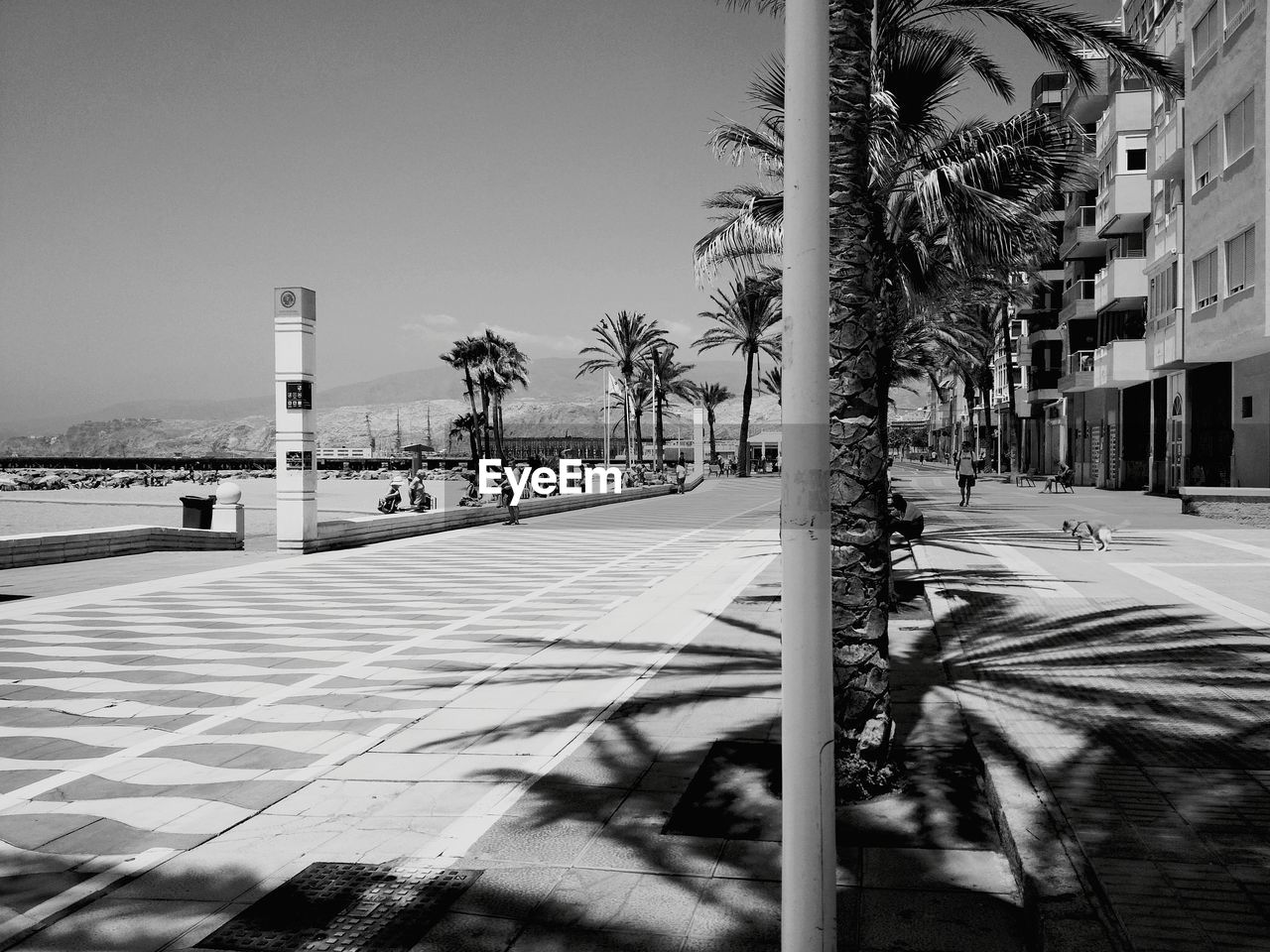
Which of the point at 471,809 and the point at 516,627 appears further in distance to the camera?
the point at 516,627

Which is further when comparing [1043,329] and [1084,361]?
[1043,329]

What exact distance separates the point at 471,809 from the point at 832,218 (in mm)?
3463

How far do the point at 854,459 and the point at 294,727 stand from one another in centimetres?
401

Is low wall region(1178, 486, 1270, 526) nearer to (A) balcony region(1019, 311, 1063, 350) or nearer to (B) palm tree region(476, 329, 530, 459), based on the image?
(A) balcony region(1019, 311, 1063, 350)

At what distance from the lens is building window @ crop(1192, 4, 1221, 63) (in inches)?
1010

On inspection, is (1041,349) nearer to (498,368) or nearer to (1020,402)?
(1020,402)

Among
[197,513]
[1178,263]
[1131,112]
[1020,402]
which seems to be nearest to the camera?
[197,513]

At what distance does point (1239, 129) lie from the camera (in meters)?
24.3

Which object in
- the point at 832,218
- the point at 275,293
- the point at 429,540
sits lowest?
the point at 429,540

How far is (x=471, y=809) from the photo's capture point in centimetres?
529

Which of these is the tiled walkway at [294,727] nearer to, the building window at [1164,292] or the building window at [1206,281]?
the building window at [1206,281]

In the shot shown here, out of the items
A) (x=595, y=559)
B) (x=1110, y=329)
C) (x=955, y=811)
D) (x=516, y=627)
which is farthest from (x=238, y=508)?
(x=1110, y=329)

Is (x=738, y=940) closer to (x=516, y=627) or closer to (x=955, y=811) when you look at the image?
(x=955, y=811)

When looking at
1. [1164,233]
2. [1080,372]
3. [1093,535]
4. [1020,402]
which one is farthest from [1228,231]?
[1020,402]
